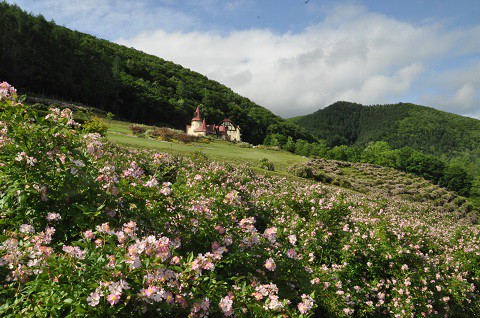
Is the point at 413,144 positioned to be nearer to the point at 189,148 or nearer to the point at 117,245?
the point at 189,148

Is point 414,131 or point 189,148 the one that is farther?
point 414,131

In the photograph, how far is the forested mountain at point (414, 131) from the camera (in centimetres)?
15362

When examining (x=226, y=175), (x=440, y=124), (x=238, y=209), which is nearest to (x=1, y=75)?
(x=226, y=175)

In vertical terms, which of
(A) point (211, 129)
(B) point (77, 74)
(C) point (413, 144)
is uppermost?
(C) point (413, 144)

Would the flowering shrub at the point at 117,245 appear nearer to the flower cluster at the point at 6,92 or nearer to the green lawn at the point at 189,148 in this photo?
the flower cluster at the point at 6,92

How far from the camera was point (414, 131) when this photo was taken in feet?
545

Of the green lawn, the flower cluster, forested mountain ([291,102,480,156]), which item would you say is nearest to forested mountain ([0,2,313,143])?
the green lawn

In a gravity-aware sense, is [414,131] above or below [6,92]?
above

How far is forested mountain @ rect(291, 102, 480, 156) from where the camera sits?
15362cm

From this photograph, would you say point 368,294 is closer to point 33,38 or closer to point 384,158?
point 33,38

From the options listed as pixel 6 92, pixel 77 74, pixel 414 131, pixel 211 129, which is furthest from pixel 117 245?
pixel 414 131

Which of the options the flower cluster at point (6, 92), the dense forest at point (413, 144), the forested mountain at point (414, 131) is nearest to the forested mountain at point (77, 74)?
the dense forest at point (413, 144)

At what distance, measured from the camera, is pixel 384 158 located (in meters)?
90.5

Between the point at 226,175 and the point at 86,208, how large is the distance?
24.1 ft
